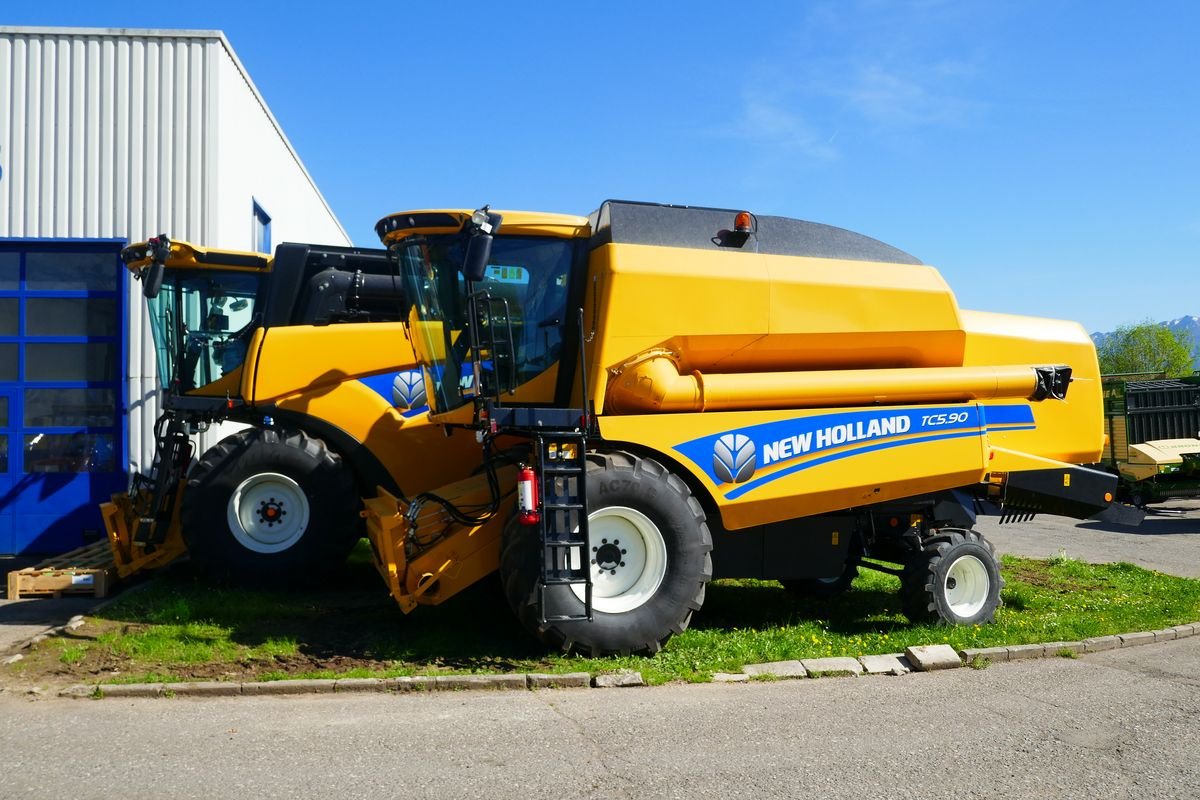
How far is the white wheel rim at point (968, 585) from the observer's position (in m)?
8.16

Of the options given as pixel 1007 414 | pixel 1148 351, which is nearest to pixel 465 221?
pixel 1007 414

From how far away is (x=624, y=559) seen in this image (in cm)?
712

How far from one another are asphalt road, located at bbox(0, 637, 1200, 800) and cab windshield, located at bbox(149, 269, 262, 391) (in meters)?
4.87

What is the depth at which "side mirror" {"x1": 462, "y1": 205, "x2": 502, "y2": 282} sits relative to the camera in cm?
656

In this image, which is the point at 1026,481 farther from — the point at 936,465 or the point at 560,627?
the point at 560,627

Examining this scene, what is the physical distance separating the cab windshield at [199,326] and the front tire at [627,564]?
4.85m

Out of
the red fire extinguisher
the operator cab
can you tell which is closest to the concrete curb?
the red fire extinguisher

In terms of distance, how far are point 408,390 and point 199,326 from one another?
2468 millimetres

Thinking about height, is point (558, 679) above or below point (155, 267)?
below

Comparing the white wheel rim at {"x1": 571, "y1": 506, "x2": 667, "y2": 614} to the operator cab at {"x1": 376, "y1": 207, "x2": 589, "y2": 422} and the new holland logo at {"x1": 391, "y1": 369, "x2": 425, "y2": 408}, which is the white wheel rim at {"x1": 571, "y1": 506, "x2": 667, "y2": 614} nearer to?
the operator cab at {"x1": 376, "y1": 207, "x2": 589, "y2": 422}

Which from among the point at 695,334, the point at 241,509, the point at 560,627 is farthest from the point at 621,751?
the point at 241,509

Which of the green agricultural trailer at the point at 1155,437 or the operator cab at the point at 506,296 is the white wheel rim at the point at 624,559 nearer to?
the operator cab at the point at 506,296

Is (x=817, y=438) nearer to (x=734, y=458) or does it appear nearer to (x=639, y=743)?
(x=734, y=458)

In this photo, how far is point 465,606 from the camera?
8.50 meters
